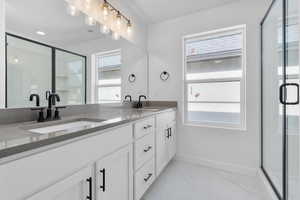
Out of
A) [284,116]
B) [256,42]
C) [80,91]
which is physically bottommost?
[284,116]

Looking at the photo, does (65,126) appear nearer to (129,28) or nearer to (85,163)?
(85,163)

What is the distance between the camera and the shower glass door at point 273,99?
1467 millimetres

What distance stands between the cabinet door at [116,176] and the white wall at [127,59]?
797 millimetres

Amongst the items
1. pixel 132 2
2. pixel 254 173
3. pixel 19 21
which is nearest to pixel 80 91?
pixel 19 21

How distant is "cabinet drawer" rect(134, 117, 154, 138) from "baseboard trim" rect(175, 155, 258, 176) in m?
1.12

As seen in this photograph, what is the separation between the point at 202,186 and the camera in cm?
180

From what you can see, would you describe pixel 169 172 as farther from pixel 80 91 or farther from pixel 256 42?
pixel 256 42

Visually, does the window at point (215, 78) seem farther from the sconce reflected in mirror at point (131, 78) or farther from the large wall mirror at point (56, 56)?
the large wall mirror at point (56, 56)

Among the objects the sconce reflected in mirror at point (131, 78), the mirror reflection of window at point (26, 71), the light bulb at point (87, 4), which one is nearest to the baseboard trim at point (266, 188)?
the sconce reflected in mirror at point (131, 78)

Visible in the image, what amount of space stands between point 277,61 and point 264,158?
119 cm

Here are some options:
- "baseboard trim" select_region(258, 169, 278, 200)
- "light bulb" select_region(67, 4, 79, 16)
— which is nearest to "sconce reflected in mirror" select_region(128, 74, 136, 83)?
"light bulb" select_region(67, 4, 79, 16)

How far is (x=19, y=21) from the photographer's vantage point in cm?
110

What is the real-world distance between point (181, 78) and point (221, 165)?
145 cm

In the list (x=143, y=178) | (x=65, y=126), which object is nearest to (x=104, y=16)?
(x=65, y=126)
